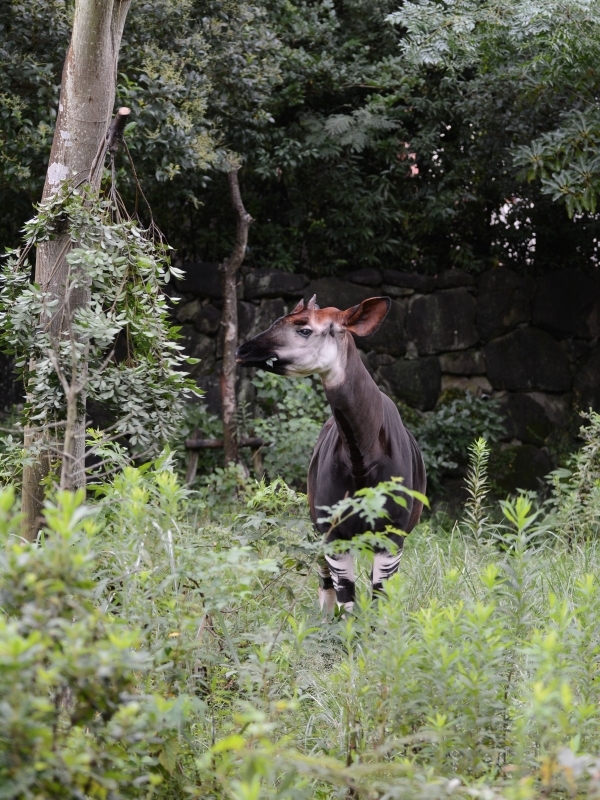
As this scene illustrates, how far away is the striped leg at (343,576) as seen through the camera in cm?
328

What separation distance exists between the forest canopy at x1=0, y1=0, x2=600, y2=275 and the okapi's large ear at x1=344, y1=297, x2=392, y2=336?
234 centimetres

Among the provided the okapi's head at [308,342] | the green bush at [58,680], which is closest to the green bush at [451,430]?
the okapi's head at [308,342]

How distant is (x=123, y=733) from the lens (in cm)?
137

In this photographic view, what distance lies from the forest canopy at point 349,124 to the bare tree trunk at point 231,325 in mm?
296

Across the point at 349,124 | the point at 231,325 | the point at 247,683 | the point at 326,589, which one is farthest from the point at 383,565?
the point at 349,124

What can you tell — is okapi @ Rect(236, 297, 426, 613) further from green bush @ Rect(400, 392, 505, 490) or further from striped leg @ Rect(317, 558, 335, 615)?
green bush @ Rect(400, 392, 505, 490)

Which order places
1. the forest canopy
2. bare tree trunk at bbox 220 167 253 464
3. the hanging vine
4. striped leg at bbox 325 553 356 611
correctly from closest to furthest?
the hanging vine < striped leg at bbox 325 553 356 611 < the forest canopy < bare tree trunk at bbox 220 167 253 464

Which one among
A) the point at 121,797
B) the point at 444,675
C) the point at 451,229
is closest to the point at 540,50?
the point at 451,229

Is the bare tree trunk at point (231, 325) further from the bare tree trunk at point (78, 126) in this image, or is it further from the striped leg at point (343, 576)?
the striped leg at point (343, 576)

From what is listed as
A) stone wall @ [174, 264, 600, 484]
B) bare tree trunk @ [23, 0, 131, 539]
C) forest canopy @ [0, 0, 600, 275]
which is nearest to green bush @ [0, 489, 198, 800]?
bare tree trunk @ [23, 0, 131, 539]

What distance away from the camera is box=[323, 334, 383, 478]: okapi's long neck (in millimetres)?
3029

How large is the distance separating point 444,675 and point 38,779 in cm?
81

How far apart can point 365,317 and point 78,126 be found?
1.25 m

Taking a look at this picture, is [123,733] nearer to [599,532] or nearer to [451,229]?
[599,532]
